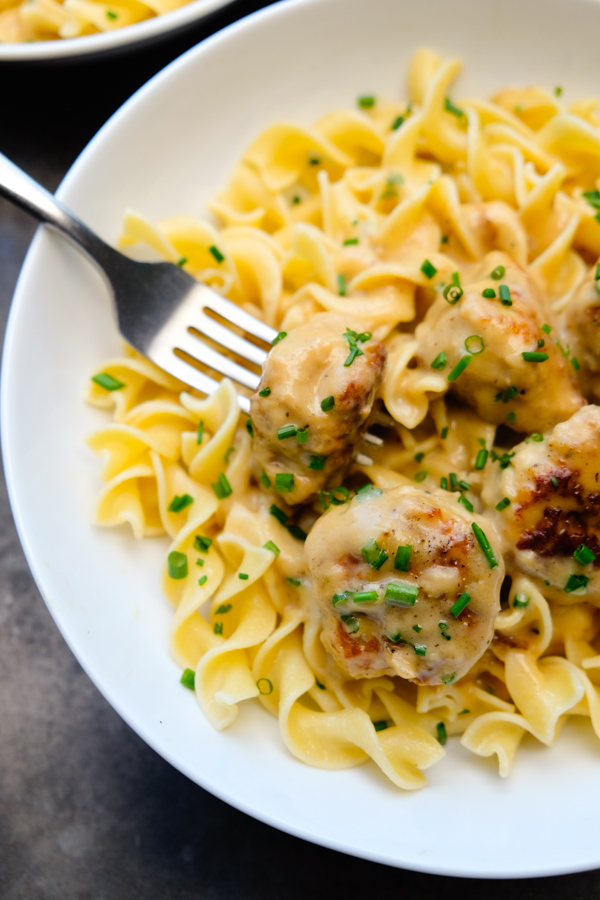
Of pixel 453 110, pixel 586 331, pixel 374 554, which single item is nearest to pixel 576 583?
pixel 374 554

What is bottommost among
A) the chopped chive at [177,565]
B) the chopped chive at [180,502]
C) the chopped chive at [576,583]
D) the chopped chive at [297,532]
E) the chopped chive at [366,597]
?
the chopped chive at [177,565]

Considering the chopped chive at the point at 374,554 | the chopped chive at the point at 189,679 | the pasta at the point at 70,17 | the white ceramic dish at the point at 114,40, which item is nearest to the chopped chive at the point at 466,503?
the chopped chive at the point at 374,554

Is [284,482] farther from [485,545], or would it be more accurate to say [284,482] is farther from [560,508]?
[560,508]

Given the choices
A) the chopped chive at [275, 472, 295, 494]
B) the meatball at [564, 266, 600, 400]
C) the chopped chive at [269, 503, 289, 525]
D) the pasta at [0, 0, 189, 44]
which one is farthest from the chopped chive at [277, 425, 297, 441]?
the pasta at [0, 0, 189, 44]

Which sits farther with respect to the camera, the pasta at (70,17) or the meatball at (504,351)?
the pasta at (70,17)

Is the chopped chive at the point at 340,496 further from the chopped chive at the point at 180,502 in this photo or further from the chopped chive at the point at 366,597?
the chopped chive at the point at 180,502

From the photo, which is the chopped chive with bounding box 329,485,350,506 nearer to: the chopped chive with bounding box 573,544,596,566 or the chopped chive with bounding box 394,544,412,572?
the chopped chive with bounding box 394,544,412,572
